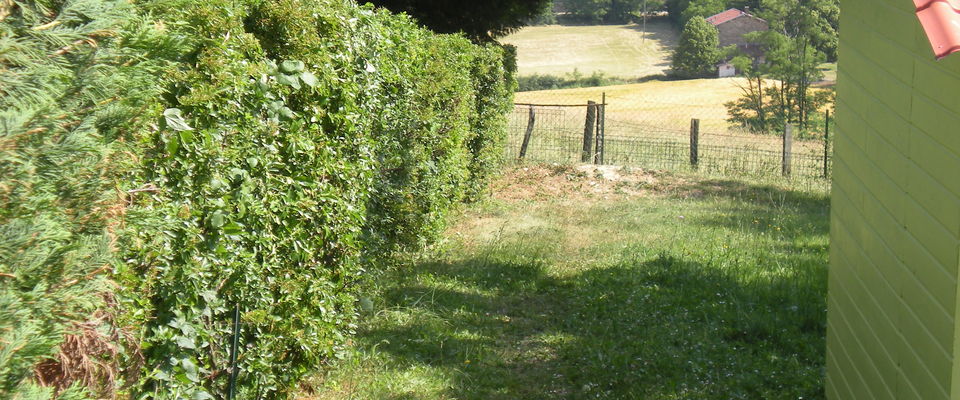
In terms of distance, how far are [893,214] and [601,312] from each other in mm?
3827

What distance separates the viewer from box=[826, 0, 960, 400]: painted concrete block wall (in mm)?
3148

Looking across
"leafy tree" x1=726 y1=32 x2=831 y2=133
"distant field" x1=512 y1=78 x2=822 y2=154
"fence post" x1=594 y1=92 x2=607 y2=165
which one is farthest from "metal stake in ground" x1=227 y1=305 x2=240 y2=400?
"leafy tree" x1=726 y1=32 x2=831 y2=133

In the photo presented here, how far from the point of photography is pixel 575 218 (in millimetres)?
12047

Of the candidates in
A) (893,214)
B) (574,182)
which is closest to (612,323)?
(893,214)

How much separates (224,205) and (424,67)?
16.9 ft

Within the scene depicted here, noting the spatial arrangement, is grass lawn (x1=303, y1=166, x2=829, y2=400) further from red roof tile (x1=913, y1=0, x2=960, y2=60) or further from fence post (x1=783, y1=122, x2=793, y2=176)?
fence post (x1=783, y1=122, x2=793, y2=176)

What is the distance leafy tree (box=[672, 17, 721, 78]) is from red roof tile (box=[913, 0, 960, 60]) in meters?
55.7

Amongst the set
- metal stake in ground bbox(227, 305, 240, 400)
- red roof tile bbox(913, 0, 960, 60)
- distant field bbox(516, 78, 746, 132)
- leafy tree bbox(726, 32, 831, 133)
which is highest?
red roof tile bbox(913, 0, 960, 60)

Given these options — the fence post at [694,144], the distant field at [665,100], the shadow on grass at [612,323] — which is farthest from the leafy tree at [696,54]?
the shadow on grass at [612,323]

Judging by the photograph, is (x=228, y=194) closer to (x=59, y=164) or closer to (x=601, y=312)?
(x=59, y=164)

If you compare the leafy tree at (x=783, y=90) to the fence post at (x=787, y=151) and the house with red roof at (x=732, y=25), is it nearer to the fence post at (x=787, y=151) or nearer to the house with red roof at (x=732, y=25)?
the fence post at (x=787, y=151)

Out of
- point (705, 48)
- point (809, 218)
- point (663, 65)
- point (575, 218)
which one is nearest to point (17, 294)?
point (575, 218)

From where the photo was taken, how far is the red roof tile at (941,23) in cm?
267

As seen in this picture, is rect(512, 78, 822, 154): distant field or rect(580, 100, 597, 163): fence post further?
rect(512, 78, 822, 154): distant field
